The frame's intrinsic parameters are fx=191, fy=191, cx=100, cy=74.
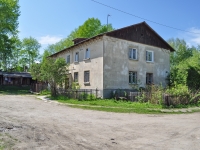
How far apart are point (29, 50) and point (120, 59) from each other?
4924 centimetres

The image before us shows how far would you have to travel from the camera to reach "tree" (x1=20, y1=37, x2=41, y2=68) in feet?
202

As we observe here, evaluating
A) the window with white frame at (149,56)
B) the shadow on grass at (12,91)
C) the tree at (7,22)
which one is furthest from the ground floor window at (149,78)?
the tree at (7,22)

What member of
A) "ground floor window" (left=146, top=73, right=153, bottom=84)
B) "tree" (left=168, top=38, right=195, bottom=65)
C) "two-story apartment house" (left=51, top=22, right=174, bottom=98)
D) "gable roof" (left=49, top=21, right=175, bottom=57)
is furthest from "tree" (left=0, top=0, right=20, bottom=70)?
"tree" (left=168, top=38, right=195, bottom=65)

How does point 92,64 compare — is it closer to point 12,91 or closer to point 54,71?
point 54,71

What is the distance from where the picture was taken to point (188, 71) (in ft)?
75.0

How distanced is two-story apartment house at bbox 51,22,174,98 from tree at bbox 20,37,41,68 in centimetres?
4110

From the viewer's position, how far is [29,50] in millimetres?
62250

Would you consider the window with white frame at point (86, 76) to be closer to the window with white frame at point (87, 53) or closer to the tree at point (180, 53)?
the window with white frame at point (87, 53)

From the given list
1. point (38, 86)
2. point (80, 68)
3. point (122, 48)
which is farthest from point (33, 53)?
point (122, 48)

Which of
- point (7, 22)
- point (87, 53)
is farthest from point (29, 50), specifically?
point (87, 53)

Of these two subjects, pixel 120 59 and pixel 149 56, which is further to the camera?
pixel 149 56

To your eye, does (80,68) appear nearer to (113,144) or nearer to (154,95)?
(154,95)

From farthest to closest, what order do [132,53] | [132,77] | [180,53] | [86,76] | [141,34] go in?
[180,53] → [141,34] → [86,76] → [132,53] → [132,77]

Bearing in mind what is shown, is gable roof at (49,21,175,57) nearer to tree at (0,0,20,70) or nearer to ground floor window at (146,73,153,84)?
ground floor window at (146,73,153,84)
